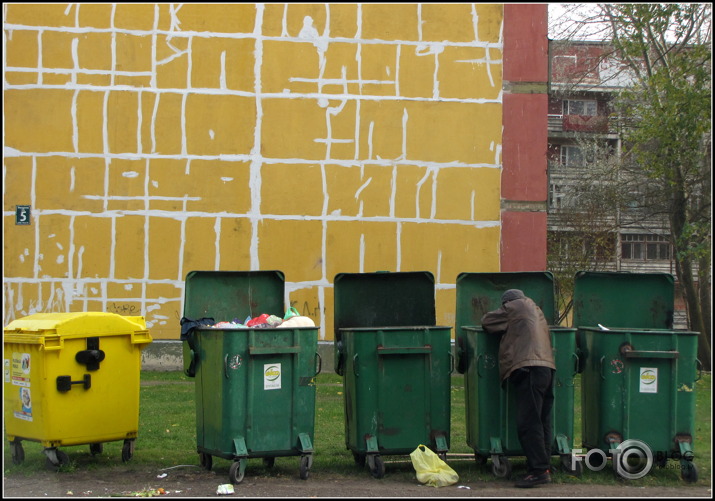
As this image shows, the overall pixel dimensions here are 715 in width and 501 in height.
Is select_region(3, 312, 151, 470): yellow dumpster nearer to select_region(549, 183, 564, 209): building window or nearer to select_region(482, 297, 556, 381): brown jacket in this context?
select_region(482, 297, 556, 381): brown jacket

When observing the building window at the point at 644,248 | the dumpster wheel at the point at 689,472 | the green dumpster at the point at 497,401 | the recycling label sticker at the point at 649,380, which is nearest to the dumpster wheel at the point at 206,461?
the green dumpster at the point at 497,401

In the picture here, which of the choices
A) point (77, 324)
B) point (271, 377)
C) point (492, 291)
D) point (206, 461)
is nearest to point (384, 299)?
point (492, 291)

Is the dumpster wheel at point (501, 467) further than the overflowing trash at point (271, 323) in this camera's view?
No

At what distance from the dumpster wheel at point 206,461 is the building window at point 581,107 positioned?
40582 millimetres

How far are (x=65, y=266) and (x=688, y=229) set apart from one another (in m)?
13.4

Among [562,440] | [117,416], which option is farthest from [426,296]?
[117,416]

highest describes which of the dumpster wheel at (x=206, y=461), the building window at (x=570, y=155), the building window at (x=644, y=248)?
the building window at (x=570, y=155)

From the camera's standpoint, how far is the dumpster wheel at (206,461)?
8.49 metres

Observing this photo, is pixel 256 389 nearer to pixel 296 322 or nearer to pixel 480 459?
pixel 296 322

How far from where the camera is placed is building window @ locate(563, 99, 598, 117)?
46.5 m

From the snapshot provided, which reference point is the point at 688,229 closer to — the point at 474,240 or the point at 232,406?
the point at 474,240

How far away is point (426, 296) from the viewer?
9547 mm

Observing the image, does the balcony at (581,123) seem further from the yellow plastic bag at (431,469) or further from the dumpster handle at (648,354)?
the yellow plastic bag at (431,469)

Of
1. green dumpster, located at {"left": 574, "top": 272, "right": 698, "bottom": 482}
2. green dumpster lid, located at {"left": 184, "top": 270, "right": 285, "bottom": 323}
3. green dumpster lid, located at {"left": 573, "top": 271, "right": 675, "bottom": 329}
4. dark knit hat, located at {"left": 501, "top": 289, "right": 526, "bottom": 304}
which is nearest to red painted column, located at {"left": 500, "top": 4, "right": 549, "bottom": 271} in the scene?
green dumpster lid, located at {"left": 573, "top": 271, "right": 675, "bottom": 329}
